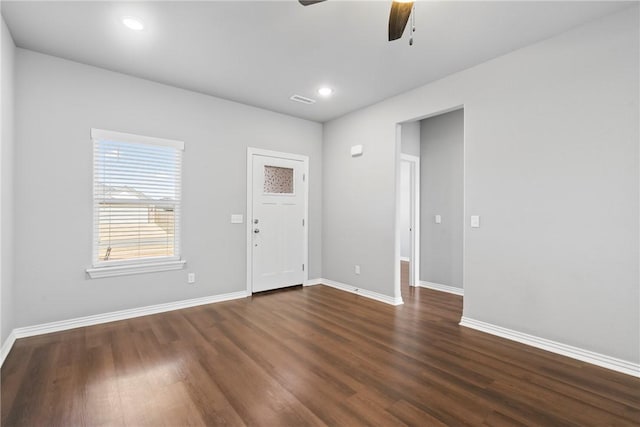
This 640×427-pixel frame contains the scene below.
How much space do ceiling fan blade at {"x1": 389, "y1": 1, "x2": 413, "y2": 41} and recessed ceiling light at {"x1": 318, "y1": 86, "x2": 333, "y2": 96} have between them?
1.92 meters

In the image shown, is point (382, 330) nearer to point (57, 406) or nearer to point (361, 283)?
point (361, 283)

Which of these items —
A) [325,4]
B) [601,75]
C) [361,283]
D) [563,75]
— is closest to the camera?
[325,4]

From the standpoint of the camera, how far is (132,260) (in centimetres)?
355

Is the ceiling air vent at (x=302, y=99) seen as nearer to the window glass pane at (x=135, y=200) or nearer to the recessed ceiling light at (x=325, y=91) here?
the recessed ceiling light at (x=325, y=91)

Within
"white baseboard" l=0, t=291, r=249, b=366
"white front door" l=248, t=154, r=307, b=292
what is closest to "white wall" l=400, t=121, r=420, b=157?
"white front door" l=248, t=154, r=307, b=292

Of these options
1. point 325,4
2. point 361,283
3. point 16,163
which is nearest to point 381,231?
point 361,283

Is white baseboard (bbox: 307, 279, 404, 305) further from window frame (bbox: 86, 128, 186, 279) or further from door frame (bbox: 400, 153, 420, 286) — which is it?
window frame (bbox: 86, 128, 186, 279)

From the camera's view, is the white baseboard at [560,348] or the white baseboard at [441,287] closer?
the white baseboard at [560,348]

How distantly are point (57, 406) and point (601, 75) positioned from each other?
4.66 meters

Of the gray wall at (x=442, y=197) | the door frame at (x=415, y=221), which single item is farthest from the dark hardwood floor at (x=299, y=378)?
the door frame at (x=415, y=221)

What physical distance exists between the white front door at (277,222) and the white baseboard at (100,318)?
2.23 feet

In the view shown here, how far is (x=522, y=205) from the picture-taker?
2.93m

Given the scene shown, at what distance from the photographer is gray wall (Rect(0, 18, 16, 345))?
98.3 inches

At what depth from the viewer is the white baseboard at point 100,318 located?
288cm
